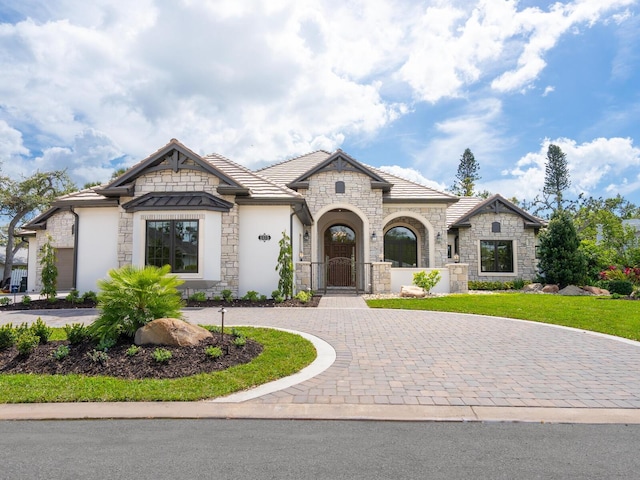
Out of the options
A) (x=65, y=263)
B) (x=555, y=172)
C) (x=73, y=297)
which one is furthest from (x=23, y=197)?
(x=555, y=172)

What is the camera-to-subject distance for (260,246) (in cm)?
1507

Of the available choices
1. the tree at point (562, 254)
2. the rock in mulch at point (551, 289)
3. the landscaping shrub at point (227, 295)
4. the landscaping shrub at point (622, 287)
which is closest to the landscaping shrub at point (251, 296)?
the landscaping shrub at point (227, 295)

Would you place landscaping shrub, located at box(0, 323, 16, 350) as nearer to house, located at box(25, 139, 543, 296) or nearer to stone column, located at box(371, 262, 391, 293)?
house, located at box(25, 139, 543, 296)

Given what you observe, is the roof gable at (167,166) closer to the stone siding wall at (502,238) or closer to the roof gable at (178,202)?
the roof gable at (178,202)

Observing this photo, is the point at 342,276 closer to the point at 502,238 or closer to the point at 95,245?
the point at 502,238

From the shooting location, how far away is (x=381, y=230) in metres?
19.3

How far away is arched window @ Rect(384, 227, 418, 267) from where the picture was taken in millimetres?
21641

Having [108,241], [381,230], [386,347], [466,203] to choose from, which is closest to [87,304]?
[108,241]

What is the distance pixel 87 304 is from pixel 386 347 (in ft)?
38.4

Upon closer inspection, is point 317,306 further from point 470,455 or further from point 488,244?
point 488,244

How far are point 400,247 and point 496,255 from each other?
5710 mm

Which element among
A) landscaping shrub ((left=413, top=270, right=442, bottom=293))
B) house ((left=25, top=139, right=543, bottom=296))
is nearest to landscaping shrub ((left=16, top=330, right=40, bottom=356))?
house ((left=25, top=139, right=543, bottom=296))

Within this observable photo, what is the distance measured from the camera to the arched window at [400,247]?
21641 millimetres

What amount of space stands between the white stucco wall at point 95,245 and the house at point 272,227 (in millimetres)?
41
